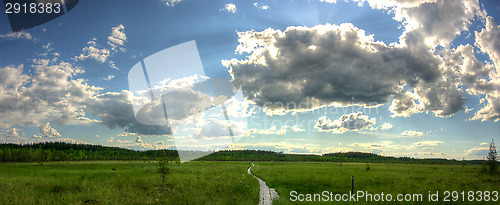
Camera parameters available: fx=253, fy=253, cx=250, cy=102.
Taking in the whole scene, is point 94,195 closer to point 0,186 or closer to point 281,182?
point 0,186

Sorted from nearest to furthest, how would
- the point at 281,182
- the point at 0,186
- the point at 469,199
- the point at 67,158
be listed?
1. the point at 469,199
2. the point at 0,186
3. the point at 281,182
4. the point at 67,158

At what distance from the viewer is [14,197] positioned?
66.8 feet

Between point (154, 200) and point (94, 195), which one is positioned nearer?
point (154, 200)

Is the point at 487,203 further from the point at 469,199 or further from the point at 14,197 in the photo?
the point at 14,197

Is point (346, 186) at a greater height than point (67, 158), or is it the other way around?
point (346, 186)

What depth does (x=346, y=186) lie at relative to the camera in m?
28.6

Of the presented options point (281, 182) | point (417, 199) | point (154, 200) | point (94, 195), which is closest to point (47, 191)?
point (94, 195)

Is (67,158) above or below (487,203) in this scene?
below

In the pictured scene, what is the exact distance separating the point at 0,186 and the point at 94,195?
13.8 metres

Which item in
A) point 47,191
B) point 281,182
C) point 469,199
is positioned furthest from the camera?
point 281,182

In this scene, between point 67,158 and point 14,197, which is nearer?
point 14,197

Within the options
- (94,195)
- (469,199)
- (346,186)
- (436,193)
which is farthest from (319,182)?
(94,195)

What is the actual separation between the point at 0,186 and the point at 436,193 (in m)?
42.0

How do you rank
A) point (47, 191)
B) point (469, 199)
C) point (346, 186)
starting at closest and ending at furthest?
point (469, 199), point (47, 191), point (346, 186)
